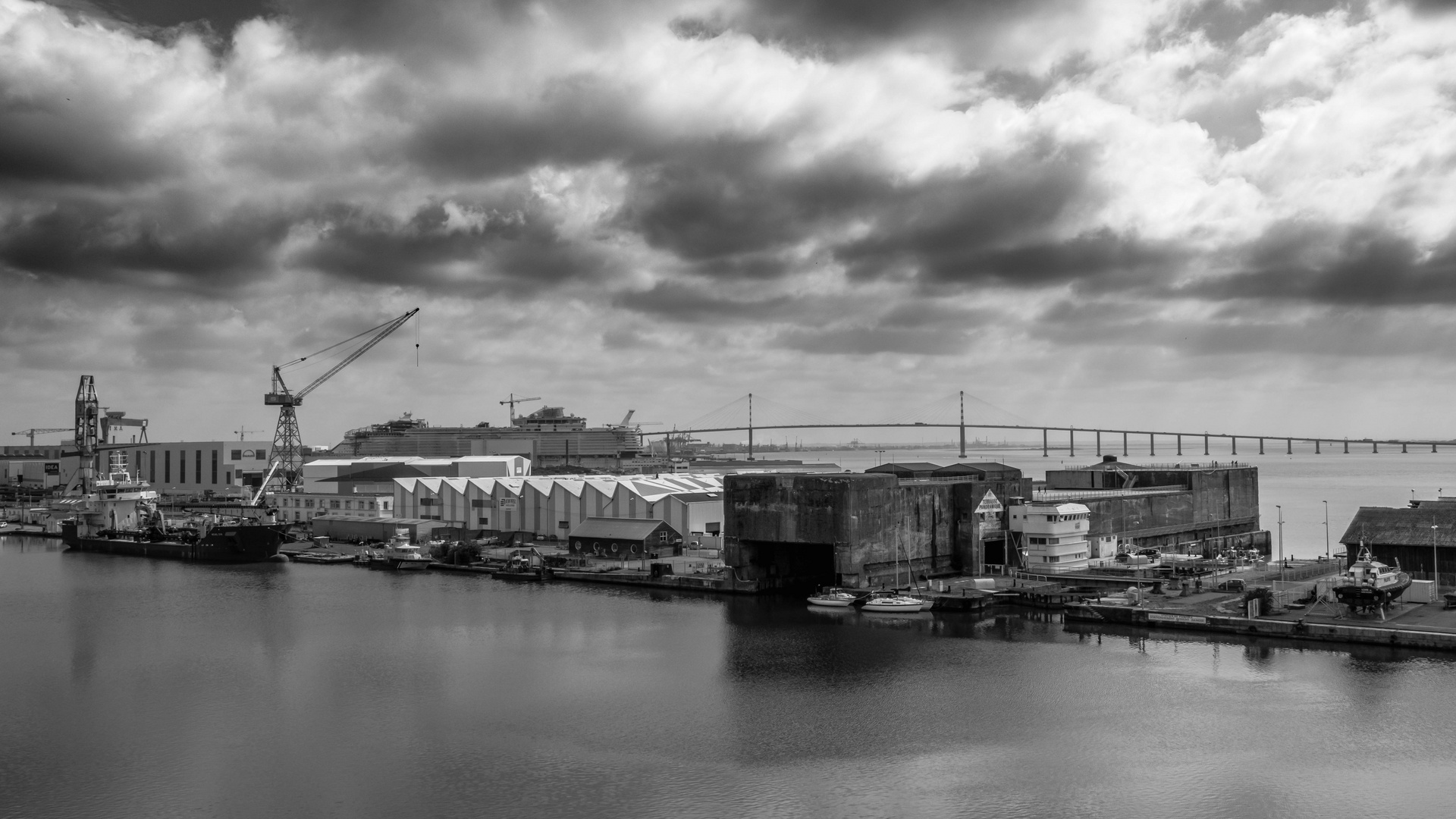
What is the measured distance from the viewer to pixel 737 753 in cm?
1140

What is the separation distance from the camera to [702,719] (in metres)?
12.7

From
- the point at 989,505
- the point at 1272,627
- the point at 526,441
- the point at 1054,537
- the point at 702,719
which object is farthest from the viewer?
the point at 526,441

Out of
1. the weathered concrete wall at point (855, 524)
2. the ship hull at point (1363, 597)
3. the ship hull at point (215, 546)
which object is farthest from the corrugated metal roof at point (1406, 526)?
the ship hull at point (215, 546)

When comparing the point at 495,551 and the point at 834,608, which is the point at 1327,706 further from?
the point at 495,551

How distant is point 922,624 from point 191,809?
480 inches

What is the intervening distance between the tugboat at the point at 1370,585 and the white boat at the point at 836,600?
8.07 metres

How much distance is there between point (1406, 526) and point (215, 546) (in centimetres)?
2999

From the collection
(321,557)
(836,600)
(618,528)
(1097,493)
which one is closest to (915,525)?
(836,600)

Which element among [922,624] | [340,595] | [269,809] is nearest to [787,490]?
[922,624]

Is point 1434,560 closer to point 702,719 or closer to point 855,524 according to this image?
point 855,524

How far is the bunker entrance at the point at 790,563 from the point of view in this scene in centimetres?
2325

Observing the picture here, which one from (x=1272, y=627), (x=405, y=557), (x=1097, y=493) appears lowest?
(x=1272, y=627)

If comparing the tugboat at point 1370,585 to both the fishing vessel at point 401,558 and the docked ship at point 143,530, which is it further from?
the docked ship at point 143,530

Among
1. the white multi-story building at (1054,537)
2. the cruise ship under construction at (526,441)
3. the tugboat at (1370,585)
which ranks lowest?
the tugboat at (1370,585)
